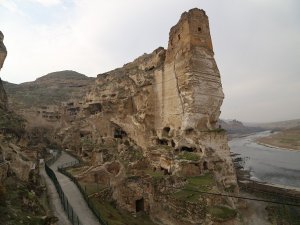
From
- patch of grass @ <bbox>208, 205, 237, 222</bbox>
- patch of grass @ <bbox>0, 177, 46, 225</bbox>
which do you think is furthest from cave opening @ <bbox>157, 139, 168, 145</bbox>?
patch of grass @ <bbox>0, 177, 46, 225</bbox>

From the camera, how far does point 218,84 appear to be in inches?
1235

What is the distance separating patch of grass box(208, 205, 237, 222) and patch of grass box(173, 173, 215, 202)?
142 cm

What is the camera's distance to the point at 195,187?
2392 cm

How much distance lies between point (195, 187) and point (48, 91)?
65489mm

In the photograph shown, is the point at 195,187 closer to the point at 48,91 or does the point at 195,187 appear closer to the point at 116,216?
the point at 116,216

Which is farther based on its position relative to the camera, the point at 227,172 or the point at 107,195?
the point at 227,172

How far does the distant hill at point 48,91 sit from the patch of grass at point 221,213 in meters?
50.3

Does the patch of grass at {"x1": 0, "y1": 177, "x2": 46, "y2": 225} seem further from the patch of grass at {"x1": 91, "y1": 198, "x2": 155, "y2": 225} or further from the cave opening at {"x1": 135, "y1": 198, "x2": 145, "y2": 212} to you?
the cave opening at {"x1": 135, "y1": 198, "x2": 145, "y2": 212}

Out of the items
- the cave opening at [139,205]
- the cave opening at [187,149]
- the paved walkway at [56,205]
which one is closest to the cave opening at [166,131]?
the cave opening at [187,149]

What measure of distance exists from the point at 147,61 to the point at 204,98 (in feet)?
46.9

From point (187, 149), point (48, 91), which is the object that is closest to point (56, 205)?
point (187, 149)

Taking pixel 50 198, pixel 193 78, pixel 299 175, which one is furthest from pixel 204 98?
pixel 299 175

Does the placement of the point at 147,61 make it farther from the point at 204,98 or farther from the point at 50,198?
the point at 50,198

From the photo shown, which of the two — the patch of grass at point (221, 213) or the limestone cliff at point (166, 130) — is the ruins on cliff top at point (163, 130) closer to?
the limestone cliff at point (166, 130)
